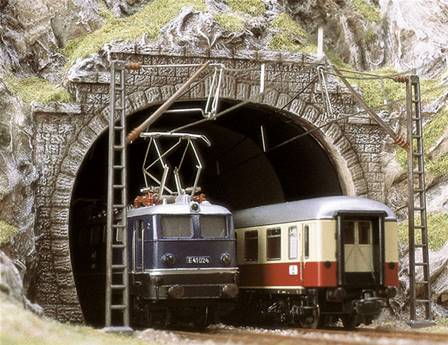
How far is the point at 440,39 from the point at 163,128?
31.2 feet

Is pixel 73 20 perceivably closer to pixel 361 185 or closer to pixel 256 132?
pixel 256 132

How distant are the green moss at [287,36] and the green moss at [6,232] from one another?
928cm

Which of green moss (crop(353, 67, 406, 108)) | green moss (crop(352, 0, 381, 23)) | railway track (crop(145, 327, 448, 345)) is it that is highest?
green moss (crop(352, 0, 381, 23))

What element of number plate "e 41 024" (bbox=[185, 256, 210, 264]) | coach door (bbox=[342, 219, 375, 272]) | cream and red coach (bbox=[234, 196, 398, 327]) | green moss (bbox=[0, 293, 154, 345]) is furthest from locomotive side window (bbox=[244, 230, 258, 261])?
green moss (bbox=[0, 293, 154, 345])

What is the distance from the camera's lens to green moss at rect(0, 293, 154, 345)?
45.5 ft

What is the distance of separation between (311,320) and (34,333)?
27.1 ft

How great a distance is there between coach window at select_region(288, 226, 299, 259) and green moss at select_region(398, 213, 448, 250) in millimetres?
5108

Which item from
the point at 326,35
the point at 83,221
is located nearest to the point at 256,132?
the point at 326,35

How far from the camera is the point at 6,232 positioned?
67.4 ft

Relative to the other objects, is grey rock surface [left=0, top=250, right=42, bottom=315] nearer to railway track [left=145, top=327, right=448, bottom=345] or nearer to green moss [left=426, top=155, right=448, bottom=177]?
railway track [left=145, top=327, right=448, bottom=345]

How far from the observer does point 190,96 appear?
2403 centimetres

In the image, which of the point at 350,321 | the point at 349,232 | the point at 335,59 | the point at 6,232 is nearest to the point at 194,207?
the point at 349,232

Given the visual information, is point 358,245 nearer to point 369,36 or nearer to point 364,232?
point 364,232

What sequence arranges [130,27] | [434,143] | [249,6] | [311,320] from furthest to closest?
[249,6], [434,143], [130,27], [311,320]
